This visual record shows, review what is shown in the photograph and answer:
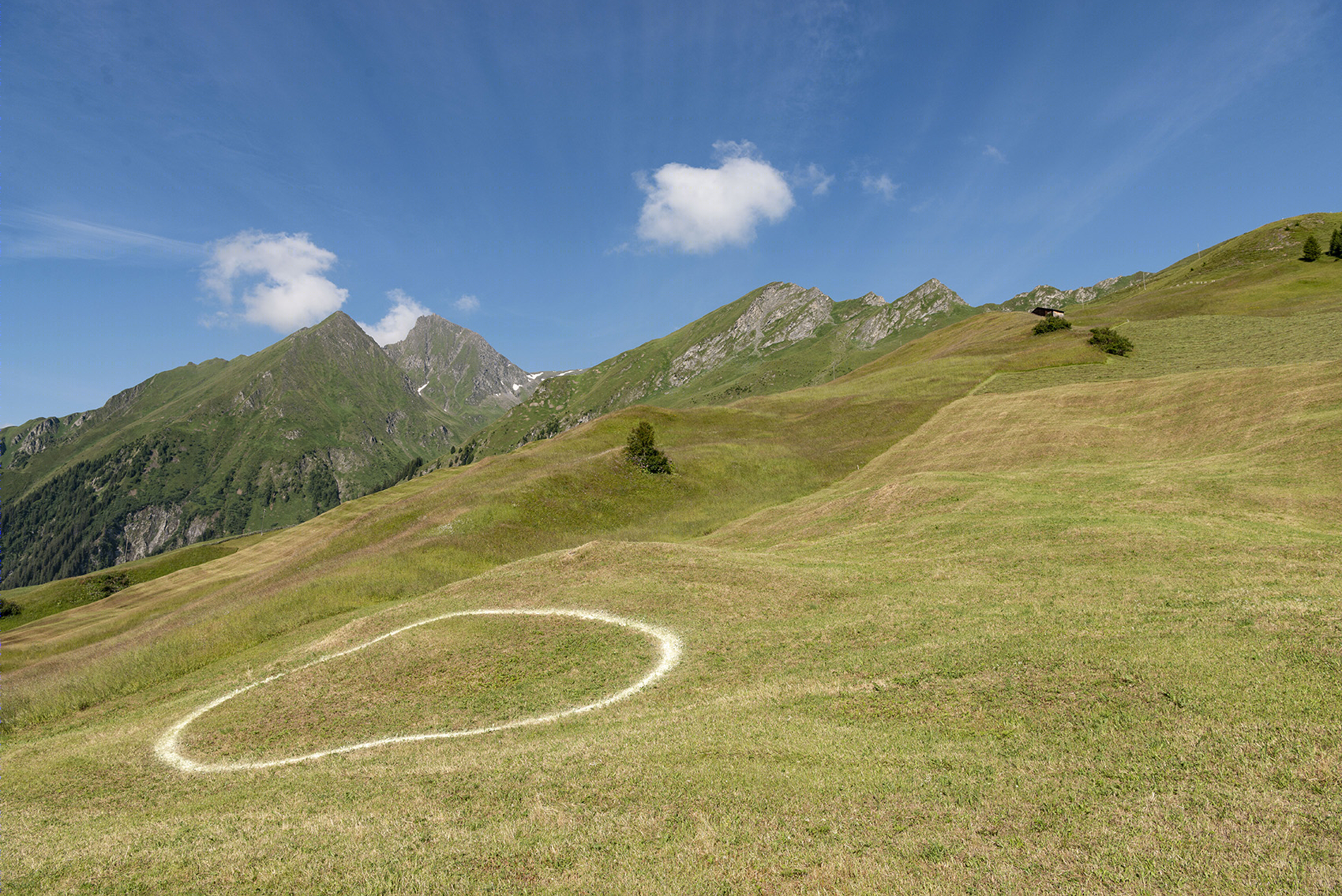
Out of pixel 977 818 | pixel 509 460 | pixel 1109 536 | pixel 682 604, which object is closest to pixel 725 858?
pixel 977 818

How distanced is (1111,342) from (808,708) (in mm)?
104841

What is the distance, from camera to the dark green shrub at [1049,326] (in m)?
122

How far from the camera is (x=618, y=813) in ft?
40.2

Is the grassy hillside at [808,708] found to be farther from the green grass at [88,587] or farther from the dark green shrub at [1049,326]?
the green grass at [88,587]

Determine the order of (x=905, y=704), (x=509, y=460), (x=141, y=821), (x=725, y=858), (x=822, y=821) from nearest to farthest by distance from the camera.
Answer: (x=725, y=858) → (x=822, y=821) → (x=141, y=821) → (x=905, y=704) → (x=509, y=460)

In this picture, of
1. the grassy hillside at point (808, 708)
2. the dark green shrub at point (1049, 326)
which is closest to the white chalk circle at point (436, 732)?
the grassy hillside at point (808, 708)

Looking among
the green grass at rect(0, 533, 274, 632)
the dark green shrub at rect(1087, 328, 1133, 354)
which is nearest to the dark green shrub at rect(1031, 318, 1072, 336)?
the dark green shrub at rect(1087, 328, 1133, 354)

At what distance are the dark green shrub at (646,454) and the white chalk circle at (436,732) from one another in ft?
156

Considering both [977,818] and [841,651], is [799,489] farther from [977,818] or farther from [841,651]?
[977,818]

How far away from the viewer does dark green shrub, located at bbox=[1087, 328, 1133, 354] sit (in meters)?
93.3

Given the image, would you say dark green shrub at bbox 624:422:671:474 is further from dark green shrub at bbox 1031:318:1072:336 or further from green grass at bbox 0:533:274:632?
green grass at bbox 0:533:274:632

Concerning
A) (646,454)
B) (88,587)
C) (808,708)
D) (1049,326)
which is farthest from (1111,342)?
(88,587)

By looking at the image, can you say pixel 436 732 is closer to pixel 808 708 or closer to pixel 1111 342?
pixel 808 708

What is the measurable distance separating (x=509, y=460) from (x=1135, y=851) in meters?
87.3
